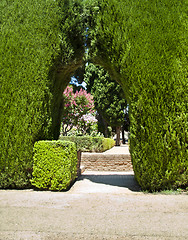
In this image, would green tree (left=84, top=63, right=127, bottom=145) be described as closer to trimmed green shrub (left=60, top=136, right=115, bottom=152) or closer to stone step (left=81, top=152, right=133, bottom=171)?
trimmed green shrub (left=60, top=136, right=115, bottom=152)

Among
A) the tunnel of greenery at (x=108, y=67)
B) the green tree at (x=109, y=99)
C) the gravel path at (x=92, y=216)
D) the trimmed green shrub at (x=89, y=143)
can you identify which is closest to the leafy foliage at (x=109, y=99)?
the green tree at (x=109, y=99)

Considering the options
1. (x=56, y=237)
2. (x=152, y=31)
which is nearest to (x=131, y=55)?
(x=152, y=31)

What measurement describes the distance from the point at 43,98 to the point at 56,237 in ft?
11.8

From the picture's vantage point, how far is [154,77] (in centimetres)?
493

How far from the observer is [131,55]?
507 cm

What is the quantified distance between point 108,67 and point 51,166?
316 centimetres

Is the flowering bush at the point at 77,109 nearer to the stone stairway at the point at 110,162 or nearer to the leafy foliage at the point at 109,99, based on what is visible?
the stone stairway at the point at 110,162

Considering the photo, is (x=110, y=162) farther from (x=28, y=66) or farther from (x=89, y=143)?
(x=28, y=66)

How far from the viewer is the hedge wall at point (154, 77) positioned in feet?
15.8

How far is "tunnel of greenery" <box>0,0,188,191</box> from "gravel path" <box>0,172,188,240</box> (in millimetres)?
906

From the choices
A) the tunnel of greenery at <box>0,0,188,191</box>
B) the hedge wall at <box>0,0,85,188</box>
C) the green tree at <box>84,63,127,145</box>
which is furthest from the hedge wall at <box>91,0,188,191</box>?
the green tree at <box>84,63,127,145</box>

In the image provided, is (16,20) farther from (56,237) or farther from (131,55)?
(56,237)

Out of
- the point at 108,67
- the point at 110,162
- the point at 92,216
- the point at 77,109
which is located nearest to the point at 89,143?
the point at 77,109

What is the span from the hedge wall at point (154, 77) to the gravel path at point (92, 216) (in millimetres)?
753
